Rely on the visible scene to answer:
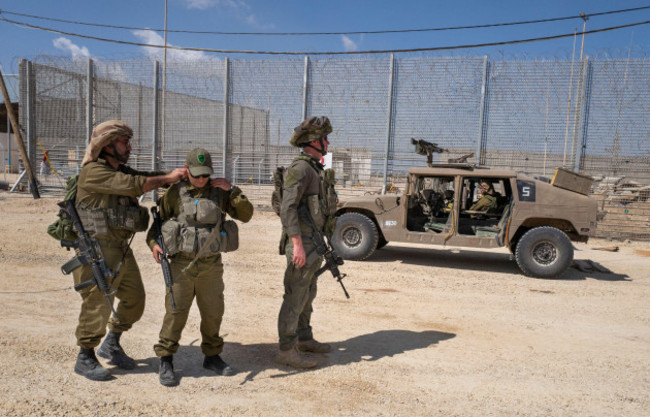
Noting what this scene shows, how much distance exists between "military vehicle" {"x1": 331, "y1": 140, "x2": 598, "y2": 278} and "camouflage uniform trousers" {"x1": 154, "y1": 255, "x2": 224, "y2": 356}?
4.36 metres

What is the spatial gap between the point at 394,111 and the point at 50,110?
1151cm

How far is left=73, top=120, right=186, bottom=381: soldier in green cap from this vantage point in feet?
9.76

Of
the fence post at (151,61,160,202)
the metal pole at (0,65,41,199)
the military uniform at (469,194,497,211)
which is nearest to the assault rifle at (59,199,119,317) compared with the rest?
the military uniform at (469,194,497,211)

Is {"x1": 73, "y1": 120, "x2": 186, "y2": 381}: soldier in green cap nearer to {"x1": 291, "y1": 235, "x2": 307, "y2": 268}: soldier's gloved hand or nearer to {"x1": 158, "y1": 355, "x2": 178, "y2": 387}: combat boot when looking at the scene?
{"x1": 158, "y1": 355, "x2": 178, "y2": 387}: combat boot

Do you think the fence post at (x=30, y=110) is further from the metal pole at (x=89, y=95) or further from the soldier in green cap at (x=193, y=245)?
the soldier in green cap at (x=193, y=245)

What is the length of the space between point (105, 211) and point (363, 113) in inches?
411

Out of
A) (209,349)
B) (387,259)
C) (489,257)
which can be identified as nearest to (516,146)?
(489,257)

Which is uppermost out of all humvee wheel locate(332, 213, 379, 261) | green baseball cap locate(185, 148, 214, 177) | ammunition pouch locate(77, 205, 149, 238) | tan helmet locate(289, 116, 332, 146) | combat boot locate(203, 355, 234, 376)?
tan helmet locate(289, 116, 332, 146)

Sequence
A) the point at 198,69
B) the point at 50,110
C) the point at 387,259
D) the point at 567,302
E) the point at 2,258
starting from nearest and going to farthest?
the point at 567,302, the point at 2,258, the point at 387,259, the point at 198,69, the point at 50,110

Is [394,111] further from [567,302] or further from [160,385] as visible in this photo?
[160,385]

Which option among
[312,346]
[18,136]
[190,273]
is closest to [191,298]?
[190,273]

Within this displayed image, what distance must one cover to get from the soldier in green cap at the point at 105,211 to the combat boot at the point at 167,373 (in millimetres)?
356

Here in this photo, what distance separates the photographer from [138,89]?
49.1 feet

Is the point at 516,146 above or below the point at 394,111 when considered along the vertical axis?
below
